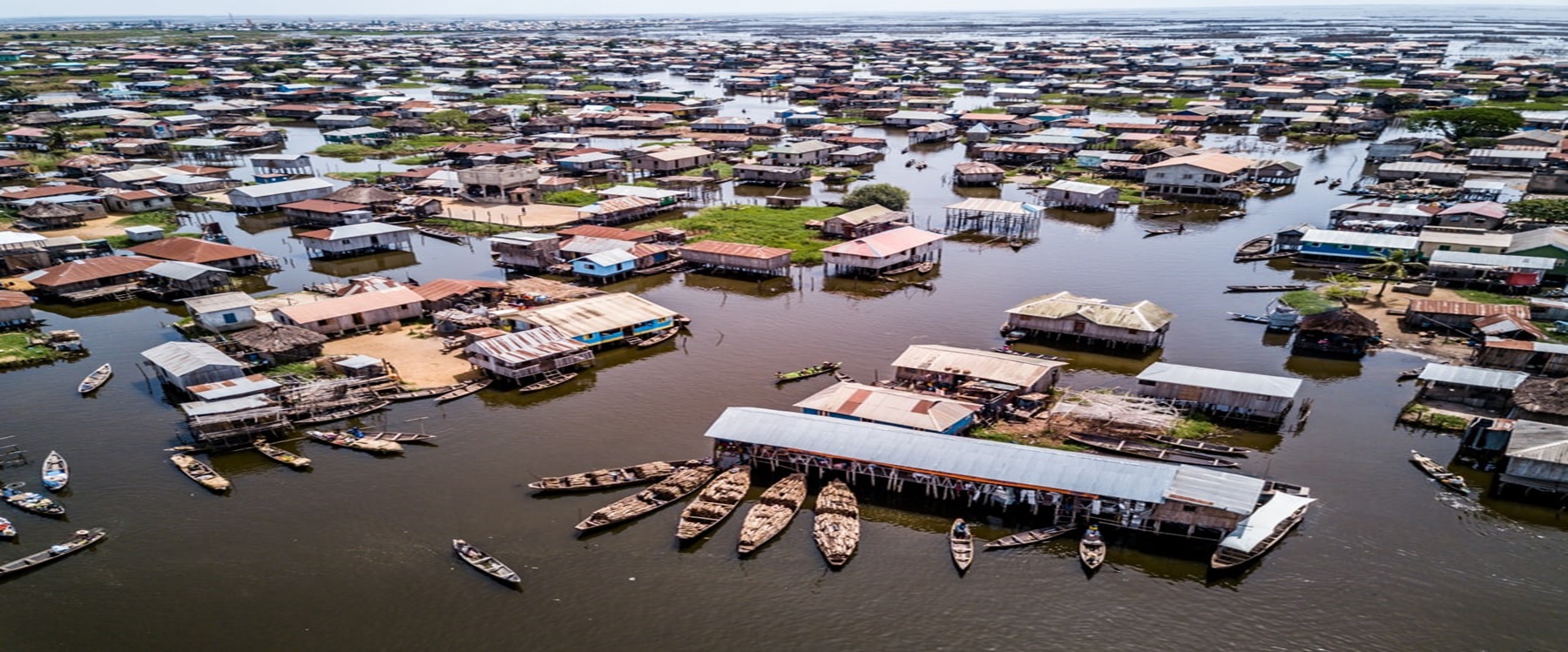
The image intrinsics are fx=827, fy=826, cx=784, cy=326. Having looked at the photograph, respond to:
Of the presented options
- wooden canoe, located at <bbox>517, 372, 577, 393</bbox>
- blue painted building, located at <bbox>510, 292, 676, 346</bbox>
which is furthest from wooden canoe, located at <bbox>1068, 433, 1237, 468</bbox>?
wooden canoe, located at <bbox>517, 372, 577, 393</bbox>

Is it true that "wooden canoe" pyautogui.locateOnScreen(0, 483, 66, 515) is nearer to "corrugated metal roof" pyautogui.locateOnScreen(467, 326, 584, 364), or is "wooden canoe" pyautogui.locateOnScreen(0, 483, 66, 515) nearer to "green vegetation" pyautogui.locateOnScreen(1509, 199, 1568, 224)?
"corrugated metal roof" pyautogui.locateOnScreen(467, 326, 584, 364)

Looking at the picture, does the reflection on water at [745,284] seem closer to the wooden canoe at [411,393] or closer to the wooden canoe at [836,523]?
the wooden canoe at [411,393]

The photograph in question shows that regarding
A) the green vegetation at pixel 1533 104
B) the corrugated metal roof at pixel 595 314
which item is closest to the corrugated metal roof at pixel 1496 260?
the corrugated metal roof at pixel 595 314

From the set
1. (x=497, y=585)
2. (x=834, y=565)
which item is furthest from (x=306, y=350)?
(x=834, y=565)

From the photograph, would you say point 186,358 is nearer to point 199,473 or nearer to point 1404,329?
point 199,473

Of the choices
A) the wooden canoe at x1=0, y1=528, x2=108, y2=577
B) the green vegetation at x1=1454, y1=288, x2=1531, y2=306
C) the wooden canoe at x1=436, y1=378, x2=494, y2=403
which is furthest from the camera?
the green vegetation at x1=1454, y1=288, x2=1531, y2=306

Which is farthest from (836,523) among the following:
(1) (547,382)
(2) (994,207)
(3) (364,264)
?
(3) (364,264)
